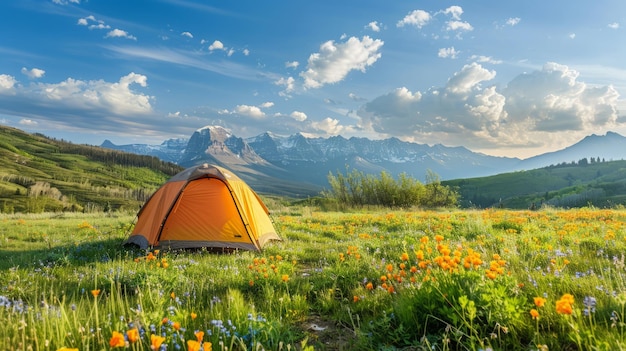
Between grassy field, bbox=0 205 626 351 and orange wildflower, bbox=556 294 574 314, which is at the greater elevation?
orange wildflower, bbox=556 294 574 314

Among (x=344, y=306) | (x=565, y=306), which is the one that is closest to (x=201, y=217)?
(x=344, y=306)

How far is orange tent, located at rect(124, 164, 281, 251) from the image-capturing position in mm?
11211

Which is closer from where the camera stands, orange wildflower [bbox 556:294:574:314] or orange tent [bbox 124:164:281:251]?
orange wildflower [bbox 556:294:574:314]

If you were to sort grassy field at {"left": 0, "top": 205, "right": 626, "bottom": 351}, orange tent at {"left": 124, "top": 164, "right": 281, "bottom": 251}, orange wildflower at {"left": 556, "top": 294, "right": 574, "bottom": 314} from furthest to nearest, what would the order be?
orange tent at {"left": 124, "top": 164, "right": 281, "bottom": 251}
grassy field at {"left": 0, "top": 205, "right": 626, "bottom": 351}
orange wildflower at {"left": 556, "top": 294, "right": 574, "bottom": 314}

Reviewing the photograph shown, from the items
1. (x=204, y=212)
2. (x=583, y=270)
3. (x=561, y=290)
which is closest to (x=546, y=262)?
(x=583, y=270)

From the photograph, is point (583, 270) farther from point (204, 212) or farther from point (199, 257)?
point (204, 212)

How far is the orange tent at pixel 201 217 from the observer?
11211mm

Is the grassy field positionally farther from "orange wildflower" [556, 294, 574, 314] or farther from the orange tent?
the orange tent

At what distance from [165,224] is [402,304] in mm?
9597

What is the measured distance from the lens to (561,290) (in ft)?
13.9

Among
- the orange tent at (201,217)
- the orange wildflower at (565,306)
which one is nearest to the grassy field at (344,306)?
the orange wildflower at (565,306)

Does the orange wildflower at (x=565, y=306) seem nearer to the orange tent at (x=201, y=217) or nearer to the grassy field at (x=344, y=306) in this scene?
the grassy field at (x=344, y=306)

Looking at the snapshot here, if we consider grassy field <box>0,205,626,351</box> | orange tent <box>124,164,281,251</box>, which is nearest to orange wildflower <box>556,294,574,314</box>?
grassy field <box>0,205,626,351</box>

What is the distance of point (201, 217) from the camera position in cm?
1154
